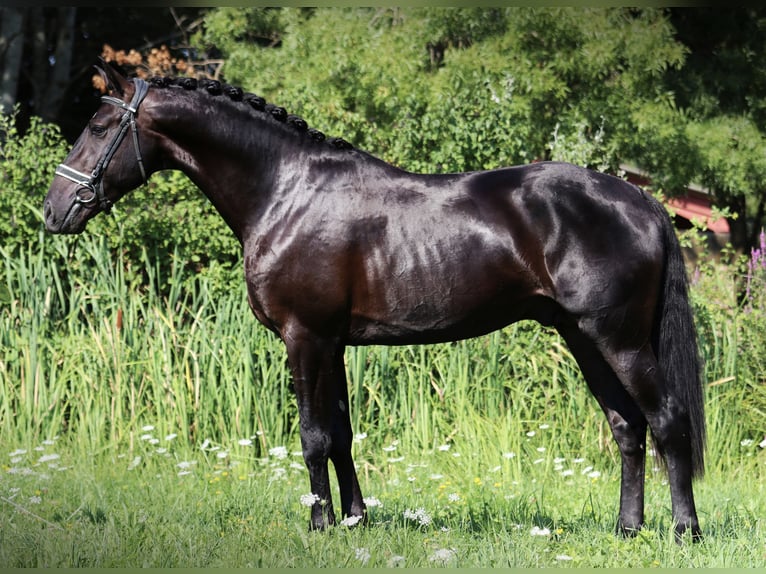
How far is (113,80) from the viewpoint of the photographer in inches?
157

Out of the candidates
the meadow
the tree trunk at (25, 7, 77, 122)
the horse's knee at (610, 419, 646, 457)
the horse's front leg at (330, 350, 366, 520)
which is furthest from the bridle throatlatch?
the tree trunk at (25, 7, 77, 122)

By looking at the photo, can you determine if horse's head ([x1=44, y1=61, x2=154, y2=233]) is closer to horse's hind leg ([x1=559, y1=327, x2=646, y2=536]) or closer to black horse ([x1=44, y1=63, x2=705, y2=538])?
black horse ([x1=44, y1=63, x2=705, y2=538])

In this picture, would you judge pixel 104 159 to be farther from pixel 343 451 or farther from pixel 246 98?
pixel 343 451

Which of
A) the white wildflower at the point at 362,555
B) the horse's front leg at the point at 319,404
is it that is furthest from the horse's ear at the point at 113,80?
the white wildflower at the point at 362,555

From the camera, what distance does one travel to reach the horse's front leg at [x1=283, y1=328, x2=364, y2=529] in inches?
155

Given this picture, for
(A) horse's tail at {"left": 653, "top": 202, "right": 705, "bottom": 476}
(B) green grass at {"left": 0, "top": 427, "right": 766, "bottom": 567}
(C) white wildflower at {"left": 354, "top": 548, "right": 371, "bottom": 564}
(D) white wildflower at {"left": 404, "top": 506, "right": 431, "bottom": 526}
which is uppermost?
(A) horse's tail at {"left": 653, "top": 202, "right": 705, "bottom": 476}

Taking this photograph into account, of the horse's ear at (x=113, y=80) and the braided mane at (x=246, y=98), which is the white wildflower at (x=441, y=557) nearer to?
the braided mane at (x=246, y=98)

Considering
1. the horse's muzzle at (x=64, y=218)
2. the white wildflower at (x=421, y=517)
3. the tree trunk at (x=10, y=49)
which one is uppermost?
the tree trunk at (x=10, y=49)

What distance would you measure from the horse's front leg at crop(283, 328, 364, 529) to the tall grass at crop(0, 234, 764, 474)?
6.51 ft

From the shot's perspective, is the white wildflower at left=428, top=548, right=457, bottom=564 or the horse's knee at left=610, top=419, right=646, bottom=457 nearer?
the white wildflower at left=428, top=548, right=457, bottom=564

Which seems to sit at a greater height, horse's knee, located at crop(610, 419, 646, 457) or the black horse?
the black horse

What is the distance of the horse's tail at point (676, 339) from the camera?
410cm

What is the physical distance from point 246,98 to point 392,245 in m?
1.04

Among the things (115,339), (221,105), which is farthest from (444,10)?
(221,105)
